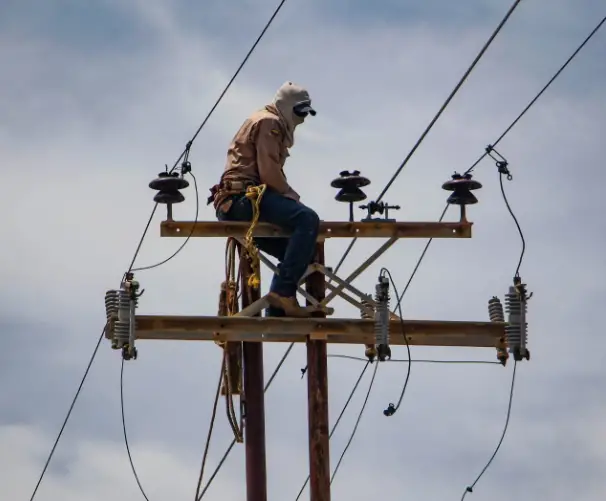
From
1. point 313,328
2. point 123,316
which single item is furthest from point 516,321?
point 123,316

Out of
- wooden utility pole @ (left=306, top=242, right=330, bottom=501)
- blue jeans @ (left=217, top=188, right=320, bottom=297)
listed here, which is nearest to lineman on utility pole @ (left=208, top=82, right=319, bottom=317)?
blue jeans @ (left=217, top=188, right=320, bottom=297)

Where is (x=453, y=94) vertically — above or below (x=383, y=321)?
above

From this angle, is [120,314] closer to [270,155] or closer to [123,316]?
[123,316]

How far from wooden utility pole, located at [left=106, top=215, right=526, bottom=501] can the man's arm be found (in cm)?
32

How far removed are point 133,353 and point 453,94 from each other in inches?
128

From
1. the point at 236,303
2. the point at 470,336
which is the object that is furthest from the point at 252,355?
the point at 470,336

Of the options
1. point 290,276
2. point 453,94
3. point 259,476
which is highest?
point 453,94

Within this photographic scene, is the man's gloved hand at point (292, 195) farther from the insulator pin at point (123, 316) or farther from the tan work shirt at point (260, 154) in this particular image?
the insulator pin at point (123, 316)

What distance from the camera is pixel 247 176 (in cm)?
1947

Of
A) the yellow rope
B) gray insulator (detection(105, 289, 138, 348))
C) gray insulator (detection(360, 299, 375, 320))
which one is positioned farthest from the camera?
gray insulator (detection(360, 299, 375, 320))

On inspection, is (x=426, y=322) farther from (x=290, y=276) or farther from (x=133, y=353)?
(x=133, y=353)

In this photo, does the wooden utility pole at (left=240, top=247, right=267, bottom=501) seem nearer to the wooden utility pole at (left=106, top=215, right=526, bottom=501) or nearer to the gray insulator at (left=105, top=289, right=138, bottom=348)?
the wooden utility pole at (left=106, top=215, right=526, bottom=501)

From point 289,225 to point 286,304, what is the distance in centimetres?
61

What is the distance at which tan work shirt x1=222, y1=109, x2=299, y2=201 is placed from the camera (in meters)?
19.4
